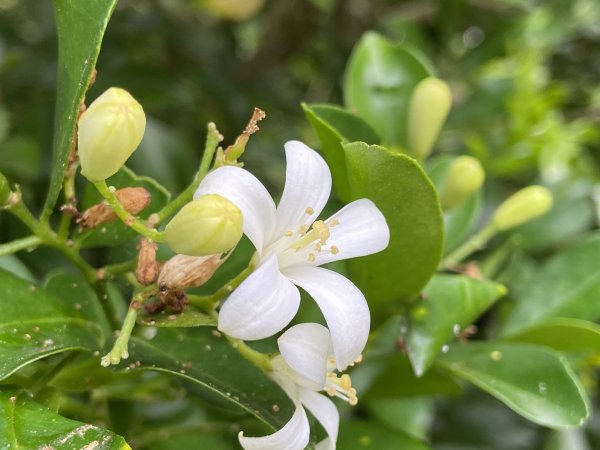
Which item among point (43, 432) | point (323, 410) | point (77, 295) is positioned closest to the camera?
point (43, 432)

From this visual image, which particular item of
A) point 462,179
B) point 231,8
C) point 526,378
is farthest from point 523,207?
point 231,8

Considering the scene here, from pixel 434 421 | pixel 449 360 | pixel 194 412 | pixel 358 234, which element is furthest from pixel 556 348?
pixel 434 421

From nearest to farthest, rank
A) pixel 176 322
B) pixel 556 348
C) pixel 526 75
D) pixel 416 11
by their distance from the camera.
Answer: pixel 176 322, pixel 556 348, pixel 526 75, pixel 416 11

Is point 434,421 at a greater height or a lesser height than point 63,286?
lesser

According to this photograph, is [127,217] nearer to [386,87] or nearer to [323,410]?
[323,410]

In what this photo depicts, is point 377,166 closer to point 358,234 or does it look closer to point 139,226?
point 358,234

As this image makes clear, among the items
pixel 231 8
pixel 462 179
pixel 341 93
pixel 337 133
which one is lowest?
pixel 341 93
